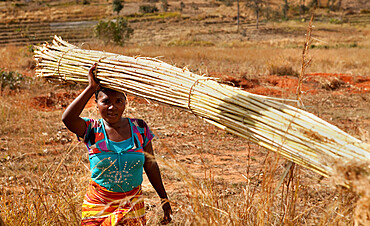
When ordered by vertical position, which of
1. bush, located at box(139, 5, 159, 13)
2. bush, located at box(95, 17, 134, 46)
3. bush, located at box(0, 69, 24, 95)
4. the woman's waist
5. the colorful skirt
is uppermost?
the woman's waist

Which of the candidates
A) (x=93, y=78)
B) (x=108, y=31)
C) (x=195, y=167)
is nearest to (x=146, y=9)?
(x=108, y=31)

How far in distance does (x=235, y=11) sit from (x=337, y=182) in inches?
1750

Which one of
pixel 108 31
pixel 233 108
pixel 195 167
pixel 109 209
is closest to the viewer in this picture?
pixel 233 108

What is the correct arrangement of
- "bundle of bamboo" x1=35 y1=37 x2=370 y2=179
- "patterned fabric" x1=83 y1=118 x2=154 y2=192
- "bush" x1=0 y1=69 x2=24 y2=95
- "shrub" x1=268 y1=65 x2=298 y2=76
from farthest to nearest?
"shrub" x1=268 y1=65 x2=298 y2=76 → "bush" x1=0 y1=69 x2=24 y2=95 → "patterned fabric" x1=83 y1=118 x2=154 y2=192 → "bundle of bamboo" x1=35 y1=37 x2=370 y2=179

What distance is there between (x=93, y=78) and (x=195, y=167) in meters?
2.17

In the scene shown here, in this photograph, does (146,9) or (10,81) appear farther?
(146,9)

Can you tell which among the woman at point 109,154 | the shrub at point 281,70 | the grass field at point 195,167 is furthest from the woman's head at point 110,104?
the shrub at point 281,70

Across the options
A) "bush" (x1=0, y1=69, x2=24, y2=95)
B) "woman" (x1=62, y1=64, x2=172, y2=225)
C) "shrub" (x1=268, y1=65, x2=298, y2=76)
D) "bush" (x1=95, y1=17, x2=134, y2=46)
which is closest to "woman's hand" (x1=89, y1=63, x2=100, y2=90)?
"woman" (x1=62, y1=64, x2=172, y2=225)

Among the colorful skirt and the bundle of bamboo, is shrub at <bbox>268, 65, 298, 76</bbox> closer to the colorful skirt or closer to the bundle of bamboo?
the bundle of bamboo

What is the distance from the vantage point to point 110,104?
1.82 m

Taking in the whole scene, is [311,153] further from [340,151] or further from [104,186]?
[104,186]

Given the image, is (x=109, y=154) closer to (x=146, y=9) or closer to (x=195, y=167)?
(x=195, y=167)

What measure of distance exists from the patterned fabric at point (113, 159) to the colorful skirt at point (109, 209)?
4 cm

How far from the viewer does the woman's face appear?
1.80 meters
